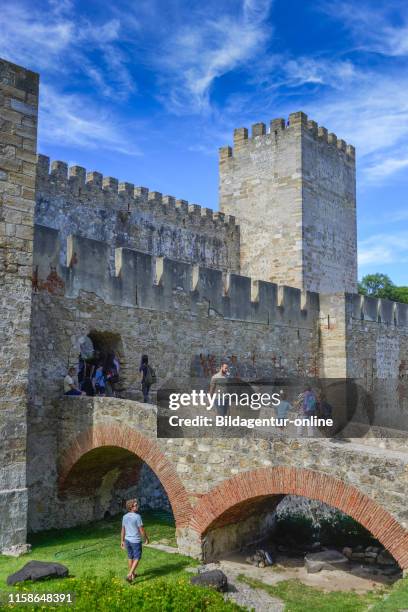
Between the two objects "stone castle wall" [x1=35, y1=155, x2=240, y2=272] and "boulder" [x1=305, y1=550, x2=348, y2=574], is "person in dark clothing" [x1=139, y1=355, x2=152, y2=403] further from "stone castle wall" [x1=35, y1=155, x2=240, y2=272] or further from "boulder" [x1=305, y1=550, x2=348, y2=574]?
"stone castle wall" [x1=35, y1=155, x2=240, y2=272]

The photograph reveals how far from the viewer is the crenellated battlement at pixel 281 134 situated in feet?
65.2

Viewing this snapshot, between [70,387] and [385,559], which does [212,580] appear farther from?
[70,387]

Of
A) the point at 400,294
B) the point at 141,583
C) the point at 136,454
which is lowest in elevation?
the point at 141,583

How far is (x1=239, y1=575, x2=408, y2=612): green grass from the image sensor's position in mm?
7610

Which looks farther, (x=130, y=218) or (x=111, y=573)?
(x=130, y=218)

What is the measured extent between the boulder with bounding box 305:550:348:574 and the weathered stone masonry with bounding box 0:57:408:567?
106 centimetres

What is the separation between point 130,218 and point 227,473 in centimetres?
1180

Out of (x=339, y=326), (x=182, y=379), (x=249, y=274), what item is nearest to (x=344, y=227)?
(x=249, y=274)

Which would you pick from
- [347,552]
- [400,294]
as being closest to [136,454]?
[347,552]

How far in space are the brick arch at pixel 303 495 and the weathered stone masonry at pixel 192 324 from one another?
2cm

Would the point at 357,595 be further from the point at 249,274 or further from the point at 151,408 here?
the point at 249,274

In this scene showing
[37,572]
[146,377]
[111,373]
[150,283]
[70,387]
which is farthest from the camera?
[150,283]

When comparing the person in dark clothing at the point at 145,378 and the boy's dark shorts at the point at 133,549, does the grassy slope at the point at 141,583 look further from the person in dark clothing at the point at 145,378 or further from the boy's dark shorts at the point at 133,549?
the person in dark clothing at the point at 145,378

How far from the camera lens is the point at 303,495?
7.95 meters
